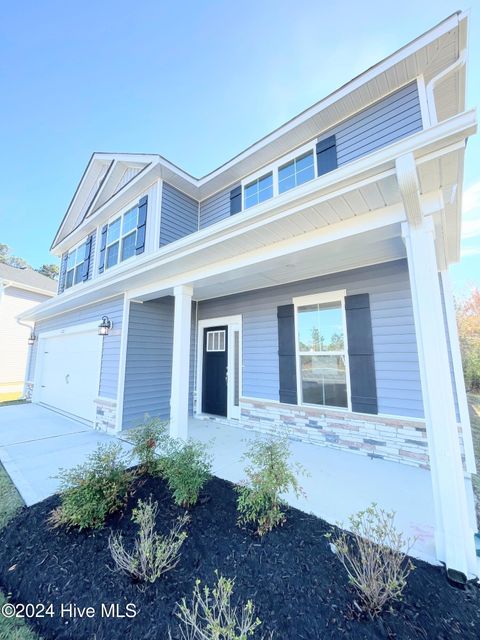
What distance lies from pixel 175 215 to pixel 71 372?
16.5 feet

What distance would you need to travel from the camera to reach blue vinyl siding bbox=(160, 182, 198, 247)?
608 cm

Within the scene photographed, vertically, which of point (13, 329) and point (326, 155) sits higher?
point (326, 155)

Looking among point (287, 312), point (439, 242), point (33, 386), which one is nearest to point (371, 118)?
point (439, 242)

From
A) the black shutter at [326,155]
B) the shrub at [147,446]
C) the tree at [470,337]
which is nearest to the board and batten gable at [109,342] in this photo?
the shrub at [147,446]

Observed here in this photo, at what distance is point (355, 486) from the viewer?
3072 mm

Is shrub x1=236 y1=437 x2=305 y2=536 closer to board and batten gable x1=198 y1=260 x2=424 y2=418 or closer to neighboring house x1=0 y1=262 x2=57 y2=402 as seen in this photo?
board and batten gable x1=198 y1=260 x2=424 y2=418

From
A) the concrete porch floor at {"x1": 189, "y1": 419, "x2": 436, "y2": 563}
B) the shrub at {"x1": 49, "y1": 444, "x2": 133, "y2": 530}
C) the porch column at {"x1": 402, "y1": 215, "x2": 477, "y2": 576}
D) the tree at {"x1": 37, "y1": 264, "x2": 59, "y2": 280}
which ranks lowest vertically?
the concrete porch floor at {"x1": 189, "y1": 419, "x2": 436, "y2": 563}

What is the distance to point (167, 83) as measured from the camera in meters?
6.70

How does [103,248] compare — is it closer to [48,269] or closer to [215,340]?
[215,340]

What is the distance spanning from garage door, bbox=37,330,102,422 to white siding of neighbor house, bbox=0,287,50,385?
16.5ft

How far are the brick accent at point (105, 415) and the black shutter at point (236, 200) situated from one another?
4839 mm

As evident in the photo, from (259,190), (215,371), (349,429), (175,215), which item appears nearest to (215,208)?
(175,215)

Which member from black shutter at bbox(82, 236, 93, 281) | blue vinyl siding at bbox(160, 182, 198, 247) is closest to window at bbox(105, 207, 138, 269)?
blue vinyl siding at bbox(160, 182, 198, 247)

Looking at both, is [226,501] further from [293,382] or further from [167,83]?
[167,83]
